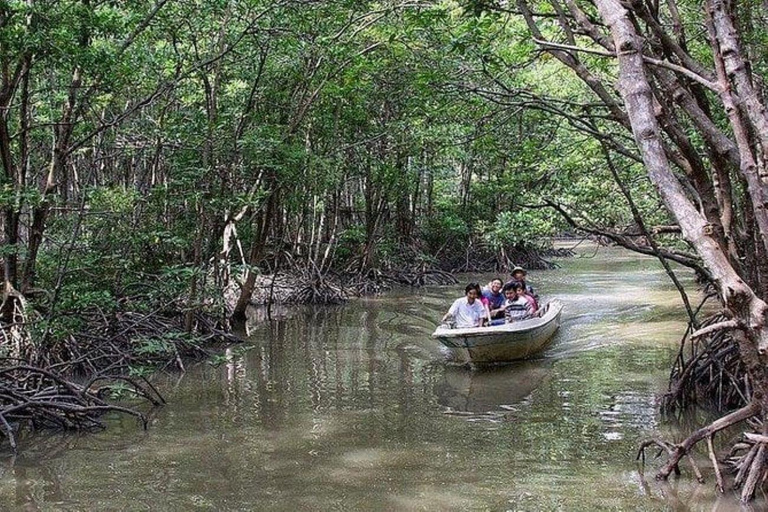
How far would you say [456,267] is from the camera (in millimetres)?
27156

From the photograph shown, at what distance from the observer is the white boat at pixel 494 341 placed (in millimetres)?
10875

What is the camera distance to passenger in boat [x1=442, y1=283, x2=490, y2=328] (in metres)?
11.7

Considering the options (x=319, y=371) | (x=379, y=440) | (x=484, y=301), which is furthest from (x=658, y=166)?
(x=484, y=301)

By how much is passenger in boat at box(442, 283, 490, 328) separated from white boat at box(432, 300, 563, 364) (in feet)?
1.03

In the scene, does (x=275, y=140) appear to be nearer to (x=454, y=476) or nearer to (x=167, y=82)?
(x=167, y=82)

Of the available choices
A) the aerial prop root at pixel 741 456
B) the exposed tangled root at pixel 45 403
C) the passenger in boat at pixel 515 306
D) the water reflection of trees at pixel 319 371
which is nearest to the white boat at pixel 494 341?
the passenger in boat at pixel 515 306

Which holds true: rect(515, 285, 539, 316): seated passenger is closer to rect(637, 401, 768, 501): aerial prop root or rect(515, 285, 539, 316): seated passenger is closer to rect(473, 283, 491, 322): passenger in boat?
rect(473, 283, 491, 322): passenger in boat

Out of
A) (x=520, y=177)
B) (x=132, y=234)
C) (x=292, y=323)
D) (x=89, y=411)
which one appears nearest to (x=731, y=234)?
(x=89, y=411)

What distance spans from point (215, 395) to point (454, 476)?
4.14 meters

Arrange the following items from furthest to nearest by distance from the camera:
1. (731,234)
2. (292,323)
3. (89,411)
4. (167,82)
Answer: (292,323), (167,82), (89,411), (731,234)

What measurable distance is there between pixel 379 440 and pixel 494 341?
3.82 metres

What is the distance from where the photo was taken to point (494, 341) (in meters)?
11.0

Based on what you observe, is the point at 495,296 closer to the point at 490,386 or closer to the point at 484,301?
the point at 484,301

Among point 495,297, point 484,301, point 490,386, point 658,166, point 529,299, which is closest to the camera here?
point 658,166
